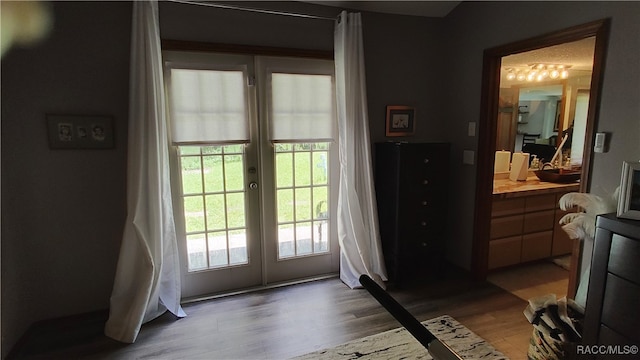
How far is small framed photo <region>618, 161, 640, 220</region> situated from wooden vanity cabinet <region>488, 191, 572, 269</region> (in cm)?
146

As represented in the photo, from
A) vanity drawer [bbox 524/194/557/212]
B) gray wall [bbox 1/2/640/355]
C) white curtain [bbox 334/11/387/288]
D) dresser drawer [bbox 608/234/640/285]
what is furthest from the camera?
vanity drawer [bbox 524/194/557/212]

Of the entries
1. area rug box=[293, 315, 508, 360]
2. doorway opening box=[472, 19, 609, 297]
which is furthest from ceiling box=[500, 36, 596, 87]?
area rug box=[293, 315, 508, 360]

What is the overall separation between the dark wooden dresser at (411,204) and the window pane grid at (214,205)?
4.12 feet

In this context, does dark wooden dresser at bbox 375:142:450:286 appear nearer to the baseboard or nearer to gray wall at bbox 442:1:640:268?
gray wall at bbox 442:1:640:268

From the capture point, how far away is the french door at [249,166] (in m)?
2.49

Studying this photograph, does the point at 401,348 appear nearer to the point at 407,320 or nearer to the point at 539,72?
the point at 407,320

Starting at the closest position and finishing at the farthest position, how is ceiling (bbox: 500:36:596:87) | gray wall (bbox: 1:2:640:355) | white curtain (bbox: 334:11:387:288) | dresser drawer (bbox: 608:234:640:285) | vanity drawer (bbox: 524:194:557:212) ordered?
dresser drawer (bbox: 608:234:640:285), gray wall (bbox: 1:2:640:355), white curtain (bbox: 334:11:387:288), ceiling (bbox: 500:36:596:87), vanity drawer (bbox: 524:194:557:212)

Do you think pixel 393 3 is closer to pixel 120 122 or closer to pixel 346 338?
pixel 120 122

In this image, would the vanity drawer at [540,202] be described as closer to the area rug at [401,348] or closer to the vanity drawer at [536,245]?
the vanity drawer at [536,245]

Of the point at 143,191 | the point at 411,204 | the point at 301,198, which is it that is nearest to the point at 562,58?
the point at 411,204

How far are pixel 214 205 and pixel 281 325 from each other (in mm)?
1083

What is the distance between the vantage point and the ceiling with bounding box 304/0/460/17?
2709 millimetres

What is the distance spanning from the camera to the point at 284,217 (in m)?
2.90

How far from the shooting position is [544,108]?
4.04m
